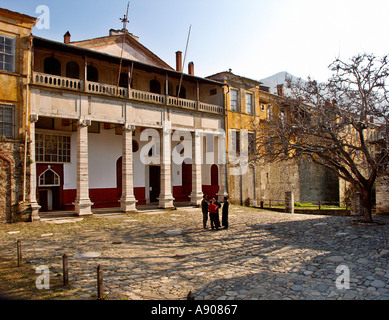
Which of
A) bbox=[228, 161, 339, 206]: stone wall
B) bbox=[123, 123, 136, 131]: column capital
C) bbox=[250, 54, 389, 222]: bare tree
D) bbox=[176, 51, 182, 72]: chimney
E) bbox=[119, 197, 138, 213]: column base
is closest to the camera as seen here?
bbox=[250, 54, 389, 222]: bare tree

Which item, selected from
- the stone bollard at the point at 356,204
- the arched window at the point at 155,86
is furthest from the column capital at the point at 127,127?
the stone bollard at the point at 356,204

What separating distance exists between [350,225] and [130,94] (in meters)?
14.3

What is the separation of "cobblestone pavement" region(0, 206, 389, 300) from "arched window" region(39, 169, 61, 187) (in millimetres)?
4972

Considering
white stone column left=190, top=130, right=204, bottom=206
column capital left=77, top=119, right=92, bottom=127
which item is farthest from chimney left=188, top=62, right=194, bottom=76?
column capital left=77, top=119, right=92, bottom=127

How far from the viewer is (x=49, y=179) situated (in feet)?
66.1

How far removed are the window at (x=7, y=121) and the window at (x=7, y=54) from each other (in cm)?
197

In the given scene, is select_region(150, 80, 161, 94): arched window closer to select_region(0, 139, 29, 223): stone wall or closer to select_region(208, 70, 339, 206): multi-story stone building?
select_region(208, 70, 339, 206): multi-story stone building

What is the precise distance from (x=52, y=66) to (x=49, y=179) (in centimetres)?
709

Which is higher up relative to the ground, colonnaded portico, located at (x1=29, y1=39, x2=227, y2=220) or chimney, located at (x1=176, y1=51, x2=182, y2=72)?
chimney, located at (x1=176, y1=51, x2=182, y2=72)

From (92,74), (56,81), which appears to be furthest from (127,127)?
(56,81)

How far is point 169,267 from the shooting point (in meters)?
8.54

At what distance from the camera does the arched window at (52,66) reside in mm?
18750

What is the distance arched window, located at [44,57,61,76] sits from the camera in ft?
61.5
